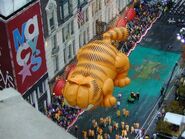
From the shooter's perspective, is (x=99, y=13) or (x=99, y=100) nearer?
(x=99, y=100)

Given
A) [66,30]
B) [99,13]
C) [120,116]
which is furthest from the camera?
[99,13]

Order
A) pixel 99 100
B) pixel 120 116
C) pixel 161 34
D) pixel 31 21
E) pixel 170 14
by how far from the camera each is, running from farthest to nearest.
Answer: pixel 170 14, pixel 161 34, pixel 120 116, pixel 31 21, pixel 99 100

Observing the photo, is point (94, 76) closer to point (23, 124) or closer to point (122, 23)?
point (122, 23)

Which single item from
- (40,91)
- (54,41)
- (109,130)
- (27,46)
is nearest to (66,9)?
(54,41)

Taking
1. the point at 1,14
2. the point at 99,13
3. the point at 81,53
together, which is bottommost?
the point at 99,13

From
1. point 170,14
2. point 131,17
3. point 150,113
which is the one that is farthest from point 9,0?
point 170,14

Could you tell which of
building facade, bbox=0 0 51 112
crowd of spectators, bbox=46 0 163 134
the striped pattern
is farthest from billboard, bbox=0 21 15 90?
the striped pattern

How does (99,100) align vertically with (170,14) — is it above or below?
above

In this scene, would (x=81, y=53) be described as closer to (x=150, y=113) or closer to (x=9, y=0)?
(x=9, y=0)
